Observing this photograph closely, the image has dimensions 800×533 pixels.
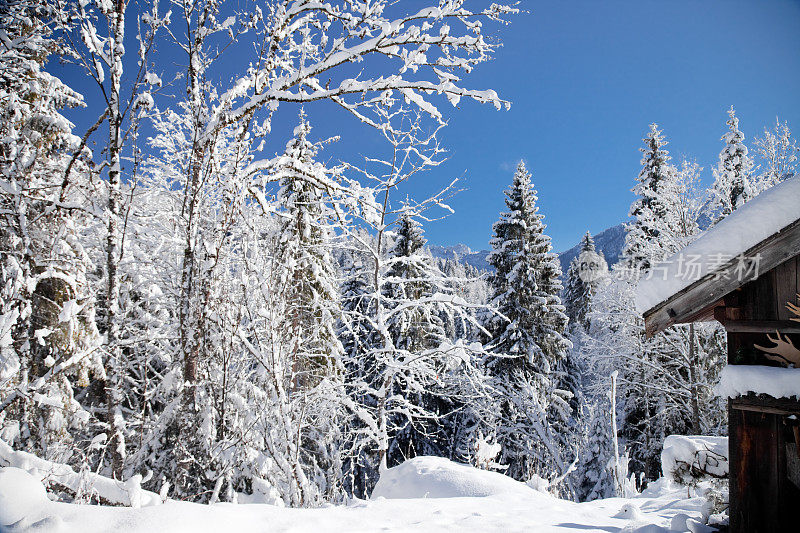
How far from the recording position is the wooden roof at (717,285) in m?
2.87

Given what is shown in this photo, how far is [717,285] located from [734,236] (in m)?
0.40

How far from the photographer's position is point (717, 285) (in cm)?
300

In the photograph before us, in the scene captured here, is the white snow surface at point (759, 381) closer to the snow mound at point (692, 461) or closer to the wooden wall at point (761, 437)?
the wooden wall at point (761, 437)

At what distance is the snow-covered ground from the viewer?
7.14 feet

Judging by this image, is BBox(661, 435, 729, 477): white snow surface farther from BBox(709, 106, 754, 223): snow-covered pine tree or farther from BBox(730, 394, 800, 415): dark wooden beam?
BBox(709, 106, 754, 223): snow-covered pine tree

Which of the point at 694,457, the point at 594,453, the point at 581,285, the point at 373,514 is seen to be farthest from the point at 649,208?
the point at 581,285

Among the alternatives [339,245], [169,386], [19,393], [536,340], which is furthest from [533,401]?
[19,393]

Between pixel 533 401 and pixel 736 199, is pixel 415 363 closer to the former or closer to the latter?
pixel 533 401

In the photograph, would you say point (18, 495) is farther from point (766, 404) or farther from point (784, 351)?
point (784, 351)

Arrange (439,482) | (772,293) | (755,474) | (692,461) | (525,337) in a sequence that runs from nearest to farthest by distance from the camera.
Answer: (755,474)
(772,293)
(692,461)
(439,482)
(525,337)

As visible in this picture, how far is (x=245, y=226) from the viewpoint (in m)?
4.36

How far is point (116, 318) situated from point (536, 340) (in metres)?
15.5

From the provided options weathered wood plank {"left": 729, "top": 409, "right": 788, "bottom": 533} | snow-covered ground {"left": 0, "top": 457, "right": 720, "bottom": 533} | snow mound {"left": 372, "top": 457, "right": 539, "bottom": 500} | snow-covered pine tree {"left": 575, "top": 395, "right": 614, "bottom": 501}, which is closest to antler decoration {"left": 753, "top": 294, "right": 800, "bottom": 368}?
weathered wood plank {"left": 729, "top": 409, "right": 788, "bottom": 533}

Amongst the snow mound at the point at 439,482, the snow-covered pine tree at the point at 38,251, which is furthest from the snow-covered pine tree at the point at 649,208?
the snow-covered pine tree at the point at 38,251
